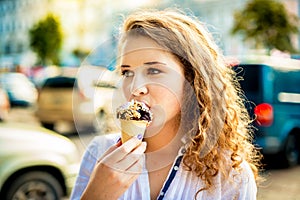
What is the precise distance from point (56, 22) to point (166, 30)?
5149 cm

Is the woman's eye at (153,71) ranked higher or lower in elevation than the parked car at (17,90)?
higher

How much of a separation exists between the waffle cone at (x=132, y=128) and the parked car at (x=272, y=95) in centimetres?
535

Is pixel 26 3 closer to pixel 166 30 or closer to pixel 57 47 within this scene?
pixel 57 47

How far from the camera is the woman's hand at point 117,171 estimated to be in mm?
1326

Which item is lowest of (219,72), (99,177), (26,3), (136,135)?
(99,177)

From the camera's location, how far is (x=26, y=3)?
73.7 meters

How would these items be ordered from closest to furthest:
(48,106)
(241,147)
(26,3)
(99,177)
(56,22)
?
(99,177)
(241,147)
(48,106)
(56,22)
(26,3)

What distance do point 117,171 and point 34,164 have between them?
10.2 feet

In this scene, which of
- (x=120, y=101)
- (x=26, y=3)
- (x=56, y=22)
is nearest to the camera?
(x=120, y=101)

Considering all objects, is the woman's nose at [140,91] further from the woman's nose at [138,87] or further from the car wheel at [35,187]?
the car wheel at [35,187]

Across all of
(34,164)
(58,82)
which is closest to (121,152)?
(34,164)

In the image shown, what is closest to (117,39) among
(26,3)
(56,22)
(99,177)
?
(99,177)

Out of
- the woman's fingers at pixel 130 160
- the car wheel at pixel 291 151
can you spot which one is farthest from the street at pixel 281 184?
the woman's fingers at pixel 130 160

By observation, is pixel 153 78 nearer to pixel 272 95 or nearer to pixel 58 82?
pixel 272 95
